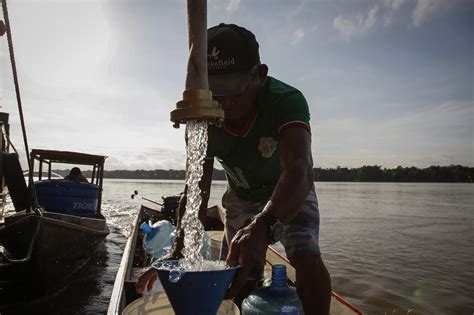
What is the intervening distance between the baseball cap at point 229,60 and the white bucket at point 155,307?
1.39 meters

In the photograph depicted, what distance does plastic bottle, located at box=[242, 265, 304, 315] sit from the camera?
2113 millimetres

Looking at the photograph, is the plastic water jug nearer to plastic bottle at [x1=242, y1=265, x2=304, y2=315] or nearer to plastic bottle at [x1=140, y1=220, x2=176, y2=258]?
plastic bottle at [x1=140, y1=220, x2=176, y2=258]

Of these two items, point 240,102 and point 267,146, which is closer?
point 240,102

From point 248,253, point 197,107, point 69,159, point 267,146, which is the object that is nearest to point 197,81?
point 197,107

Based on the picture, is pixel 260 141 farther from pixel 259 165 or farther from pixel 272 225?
pixel 272 225

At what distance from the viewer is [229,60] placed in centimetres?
244

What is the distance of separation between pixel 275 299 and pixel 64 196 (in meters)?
9.74

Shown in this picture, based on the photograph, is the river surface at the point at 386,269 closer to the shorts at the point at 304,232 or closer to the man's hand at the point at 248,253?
the shorts at the point at 304,232

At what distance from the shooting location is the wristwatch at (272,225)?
2008 millimetres

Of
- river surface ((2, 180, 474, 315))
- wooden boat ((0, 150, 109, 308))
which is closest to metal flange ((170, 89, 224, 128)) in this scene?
wooden boat ((0, 150, 109, 308))

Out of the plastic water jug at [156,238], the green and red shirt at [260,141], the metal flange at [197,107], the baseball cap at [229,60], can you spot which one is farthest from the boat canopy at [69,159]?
the metal flange at [197,107]

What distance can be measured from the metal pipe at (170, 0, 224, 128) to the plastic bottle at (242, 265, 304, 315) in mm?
1161

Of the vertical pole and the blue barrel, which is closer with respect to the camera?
the vertical pole

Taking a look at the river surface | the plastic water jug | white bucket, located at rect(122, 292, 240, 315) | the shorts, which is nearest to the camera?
white bucket, located at rect(122, 292, 240, 315)
